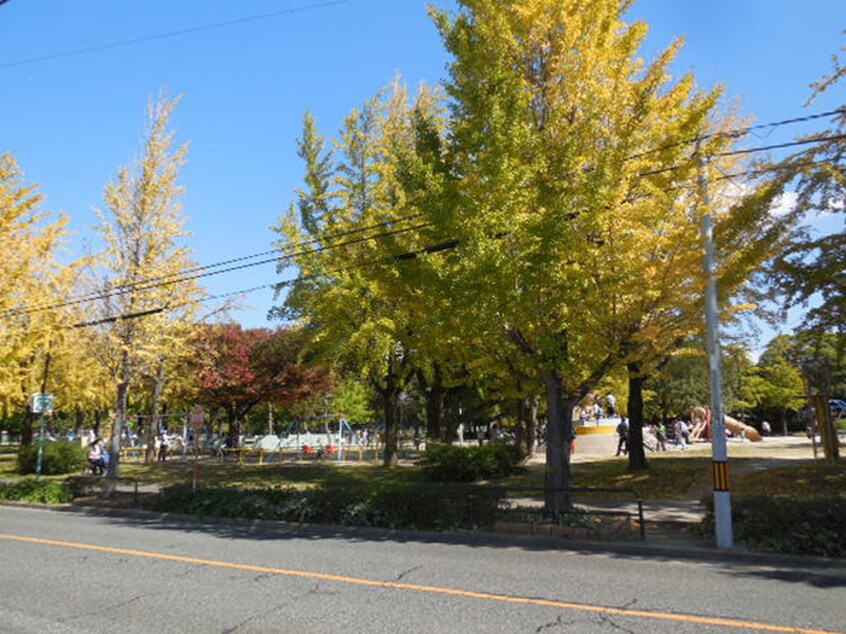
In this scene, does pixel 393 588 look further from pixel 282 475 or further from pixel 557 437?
pixel 282 475

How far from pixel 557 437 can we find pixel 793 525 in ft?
12.9

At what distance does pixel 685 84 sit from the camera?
438 inches

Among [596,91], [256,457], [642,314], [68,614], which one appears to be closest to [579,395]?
[642,314]

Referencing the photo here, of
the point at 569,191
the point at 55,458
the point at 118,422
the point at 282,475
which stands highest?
the point at 569,191

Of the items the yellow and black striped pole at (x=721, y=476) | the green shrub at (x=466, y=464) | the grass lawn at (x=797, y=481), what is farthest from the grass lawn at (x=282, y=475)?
the yellow and black striped pole at (x=721, y=476)

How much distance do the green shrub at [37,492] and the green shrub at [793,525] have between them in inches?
616

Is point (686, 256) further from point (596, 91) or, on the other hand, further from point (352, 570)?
point (352, 570)

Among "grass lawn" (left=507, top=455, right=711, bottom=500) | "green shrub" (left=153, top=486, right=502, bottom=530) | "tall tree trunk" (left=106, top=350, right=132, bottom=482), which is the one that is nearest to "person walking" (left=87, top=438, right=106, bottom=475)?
"tall tree trunk" (left=106, top=350, right=132, bottom=482)

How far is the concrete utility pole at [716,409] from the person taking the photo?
9.24 m

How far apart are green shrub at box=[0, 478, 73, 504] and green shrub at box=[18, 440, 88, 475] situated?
25.9 ft

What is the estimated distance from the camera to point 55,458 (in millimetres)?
24703

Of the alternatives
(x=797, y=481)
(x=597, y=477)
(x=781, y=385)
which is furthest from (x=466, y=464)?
(x=781, y=385)

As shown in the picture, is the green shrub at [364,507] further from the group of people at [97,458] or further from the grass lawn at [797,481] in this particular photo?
the group of people at [97,458]

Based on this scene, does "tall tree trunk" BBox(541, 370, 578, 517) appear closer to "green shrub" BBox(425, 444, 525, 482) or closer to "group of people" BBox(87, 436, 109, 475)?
"green shrub" BBox(425, 444, 525, 482)
